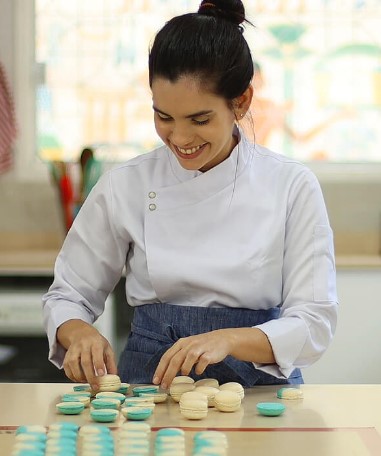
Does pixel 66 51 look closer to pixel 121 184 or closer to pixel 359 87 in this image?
pixel 359 87

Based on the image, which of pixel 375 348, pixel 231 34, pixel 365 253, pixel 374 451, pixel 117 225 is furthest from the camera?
pixel 365 253

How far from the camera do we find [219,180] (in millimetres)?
1818

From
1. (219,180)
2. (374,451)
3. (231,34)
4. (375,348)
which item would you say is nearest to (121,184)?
(219,180)

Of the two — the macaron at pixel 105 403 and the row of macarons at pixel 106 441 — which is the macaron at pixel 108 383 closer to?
the macaron at pixel 105 403

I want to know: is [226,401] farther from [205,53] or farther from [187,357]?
[205,53]

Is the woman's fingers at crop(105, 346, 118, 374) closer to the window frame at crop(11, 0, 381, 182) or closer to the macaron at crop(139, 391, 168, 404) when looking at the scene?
the macaron at crop(139, 391, 168, 404)

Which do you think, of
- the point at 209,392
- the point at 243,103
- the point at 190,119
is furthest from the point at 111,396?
the point at 243,103

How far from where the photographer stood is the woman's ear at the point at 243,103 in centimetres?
176

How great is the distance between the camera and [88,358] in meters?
1.64

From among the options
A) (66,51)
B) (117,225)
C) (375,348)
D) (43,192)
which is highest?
(66,51)

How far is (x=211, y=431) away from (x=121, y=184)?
2.19ft

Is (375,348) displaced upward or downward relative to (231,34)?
downward

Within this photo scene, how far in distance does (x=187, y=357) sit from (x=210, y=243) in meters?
0.33

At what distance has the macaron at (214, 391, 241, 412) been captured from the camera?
1.49 m
